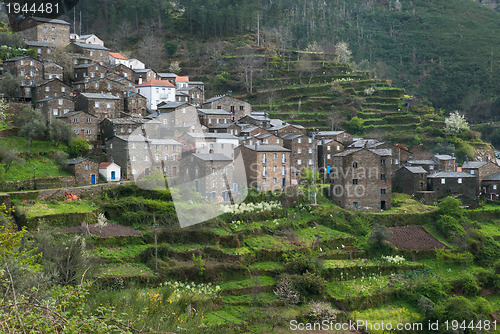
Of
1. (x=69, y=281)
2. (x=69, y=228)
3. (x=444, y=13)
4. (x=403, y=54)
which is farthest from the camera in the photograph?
(x=444, y=13)

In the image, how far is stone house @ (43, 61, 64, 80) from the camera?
50.0m

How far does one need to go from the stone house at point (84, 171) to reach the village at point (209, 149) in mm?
72

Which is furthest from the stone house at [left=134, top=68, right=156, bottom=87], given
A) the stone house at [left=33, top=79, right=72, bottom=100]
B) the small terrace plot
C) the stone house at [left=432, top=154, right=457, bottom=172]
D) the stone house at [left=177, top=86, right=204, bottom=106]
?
the small terrace plot

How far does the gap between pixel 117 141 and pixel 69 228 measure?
11835mm

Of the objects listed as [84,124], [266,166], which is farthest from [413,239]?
[84,124]

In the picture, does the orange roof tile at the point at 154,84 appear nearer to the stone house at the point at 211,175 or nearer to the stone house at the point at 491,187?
the stone house at the point at 211,175

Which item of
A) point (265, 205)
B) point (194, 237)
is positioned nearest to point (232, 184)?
point (265, 205)

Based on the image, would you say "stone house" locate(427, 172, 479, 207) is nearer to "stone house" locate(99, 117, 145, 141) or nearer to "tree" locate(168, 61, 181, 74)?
"stone house" locate(99, 117, 145, 141)

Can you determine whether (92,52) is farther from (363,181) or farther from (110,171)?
(363,181)

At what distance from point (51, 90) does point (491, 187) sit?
42.9 m

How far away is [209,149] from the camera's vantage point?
144 ft

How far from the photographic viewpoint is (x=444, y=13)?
367 ft

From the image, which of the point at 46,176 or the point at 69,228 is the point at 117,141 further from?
the point at 69,228

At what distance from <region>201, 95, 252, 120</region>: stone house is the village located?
0.40ft
